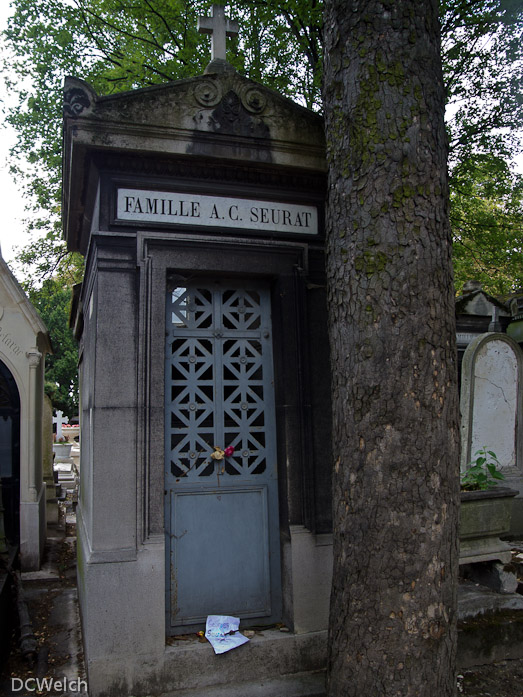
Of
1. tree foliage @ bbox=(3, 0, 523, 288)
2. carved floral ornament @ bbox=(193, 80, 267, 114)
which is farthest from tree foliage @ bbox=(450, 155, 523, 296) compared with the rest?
carved floral ornament @ bbox=(193, 80, 267, 114)

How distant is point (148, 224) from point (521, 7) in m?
4.25

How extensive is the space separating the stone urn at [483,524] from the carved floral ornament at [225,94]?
139 inches

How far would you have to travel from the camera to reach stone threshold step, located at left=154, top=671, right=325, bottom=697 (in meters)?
3.68

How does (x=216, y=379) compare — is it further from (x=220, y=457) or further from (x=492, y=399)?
(x=492, y=399)

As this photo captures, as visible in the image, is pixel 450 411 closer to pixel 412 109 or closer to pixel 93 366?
pixel 412 109

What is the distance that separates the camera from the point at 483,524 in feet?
16.7

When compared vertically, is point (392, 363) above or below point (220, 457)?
above

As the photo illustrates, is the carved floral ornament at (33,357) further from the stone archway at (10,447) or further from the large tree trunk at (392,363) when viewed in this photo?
the large tree trunk at (392,363)

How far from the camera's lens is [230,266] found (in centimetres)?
419

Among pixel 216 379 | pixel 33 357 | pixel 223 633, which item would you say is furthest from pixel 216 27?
pixel 33 357

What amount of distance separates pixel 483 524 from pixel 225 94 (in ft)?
13.4

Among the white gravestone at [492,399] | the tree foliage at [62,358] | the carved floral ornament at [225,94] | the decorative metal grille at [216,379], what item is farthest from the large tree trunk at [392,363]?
the tree foliage at [62,358]

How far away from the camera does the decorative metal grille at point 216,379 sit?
418 cm

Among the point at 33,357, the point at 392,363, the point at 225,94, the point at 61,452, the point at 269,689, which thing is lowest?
the point at 269,689
